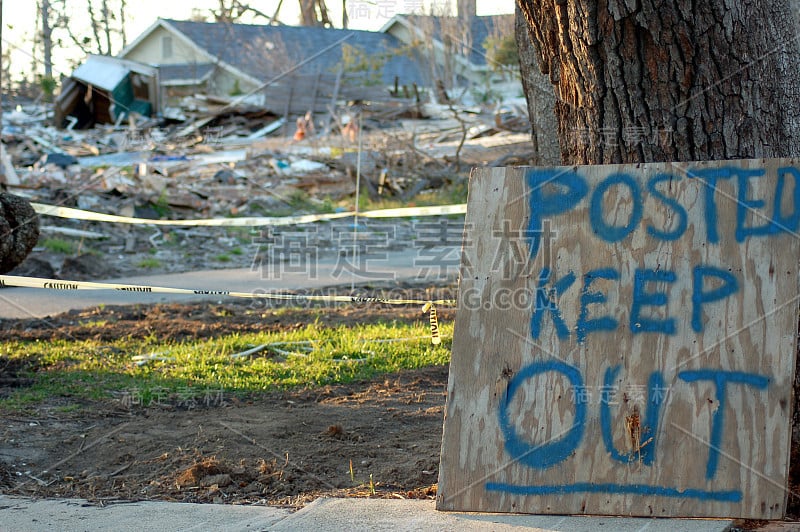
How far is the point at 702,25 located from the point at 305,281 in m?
7.17

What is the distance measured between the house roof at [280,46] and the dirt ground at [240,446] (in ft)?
98.7

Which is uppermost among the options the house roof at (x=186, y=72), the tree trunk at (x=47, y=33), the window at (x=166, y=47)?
Answer: the tree trunk at (x=47, y=33)

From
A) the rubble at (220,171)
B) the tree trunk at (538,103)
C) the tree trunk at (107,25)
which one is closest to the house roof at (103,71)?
the rubble at (220,171)

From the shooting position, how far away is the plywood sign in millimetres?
3531

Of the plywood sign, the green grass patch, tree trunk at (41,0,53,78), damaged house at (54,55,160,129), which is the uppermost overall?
tree trunk at (41,0,53,78)

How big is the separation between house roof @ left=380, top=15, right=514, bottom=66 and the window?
10626 millimetres

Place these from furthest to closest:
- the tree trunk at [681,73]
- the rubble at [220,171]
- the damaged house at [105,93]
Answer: the damaged house at [105,93], the rubble at [220,171], the tree trunk at [681,73]

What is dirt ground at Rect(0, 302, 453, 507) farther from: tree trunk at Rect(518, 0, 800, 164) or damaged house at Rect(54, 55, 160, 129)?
damaged house at Rect(54, 55, 160, 129)

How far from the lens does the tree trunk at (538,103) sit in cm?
738

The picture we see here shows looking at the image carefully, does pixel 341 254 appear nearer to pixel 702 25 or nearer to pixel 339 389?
pixel 339 389

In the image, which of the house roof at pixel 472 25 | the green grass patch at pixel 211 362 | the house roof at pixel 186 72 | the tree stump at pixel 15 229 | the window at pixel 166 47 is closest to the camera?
the green grass patch at pixel 211 362

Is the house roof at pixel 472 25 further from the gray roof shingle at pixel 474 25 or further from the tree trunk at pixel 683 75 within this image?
the tree trunk at pixel 683 75

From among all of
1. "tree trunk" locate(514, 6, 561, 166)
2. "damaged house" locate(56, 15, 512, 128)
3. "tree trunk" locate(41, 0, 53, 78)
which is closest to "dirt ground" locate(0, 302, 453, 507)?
"tree trunk" locate(514, 6, 561, 166)

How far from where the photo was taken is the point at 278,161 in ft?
69.2
